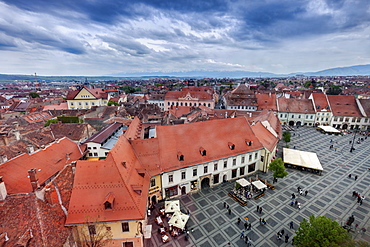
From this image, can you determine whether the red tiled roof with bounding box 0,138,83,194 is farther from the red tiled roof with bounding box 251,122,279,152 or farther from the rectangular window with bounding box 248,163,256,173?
the red tiled roof with bounding box 251,122,279,152

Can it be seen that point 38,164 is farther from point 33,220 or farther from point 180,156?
point 180,156

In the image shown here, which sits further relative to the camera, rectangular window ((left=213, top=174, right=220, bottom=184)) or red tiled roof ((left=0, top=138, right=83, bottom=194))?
rectangular window ((left=213, top=174, right=220, bottom=184))

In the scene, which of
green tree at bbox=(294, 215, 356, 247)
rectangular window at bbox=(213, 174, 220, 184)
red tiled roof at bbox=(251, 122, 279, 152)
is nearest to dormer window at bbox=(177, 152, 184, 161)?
rectangular window at bbox=(213, 174, 220, 184)

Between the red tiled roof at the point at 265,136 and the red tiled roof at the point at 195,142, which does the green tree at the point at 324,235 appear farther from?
the red tiled roof at the point at 265,136

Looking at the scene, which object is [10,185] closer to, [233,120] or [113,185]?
[113,185]

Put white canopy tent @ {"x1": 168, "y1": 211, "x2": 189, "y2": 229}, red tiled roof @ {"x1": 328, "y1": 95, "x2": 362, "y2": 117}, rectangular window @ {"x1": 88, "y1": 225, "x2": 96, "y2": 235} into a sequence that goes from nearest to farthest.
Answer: rectangular window @ {"x1": 88, "y1": 225, "x2": 96, "y2": 235} → white canopy tent @ {"x1": 168, "y1": 211, "x2": 189, "y2": 229} → red tiled roof @ {"x1": 328, "y1": 95, "x2": 362, "y2": 117}

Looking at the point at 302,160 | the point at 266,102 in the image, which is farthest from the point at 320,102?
the point at 302,160
